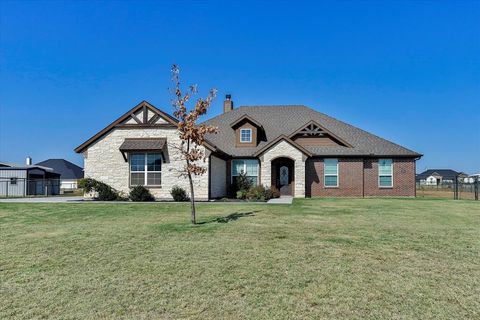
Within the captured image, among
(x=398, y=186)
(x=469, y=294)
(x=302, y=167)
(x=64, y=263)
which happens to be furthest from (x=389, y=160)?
(x=64, y=263)

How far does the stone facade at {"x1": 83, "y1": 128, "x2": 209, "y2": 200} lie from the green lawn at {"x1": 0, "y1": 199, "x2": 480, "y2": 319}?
10608mm

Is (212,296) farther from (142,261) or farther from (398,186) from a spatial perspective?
(398,186)

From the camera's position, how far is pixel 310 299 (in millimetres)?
4875

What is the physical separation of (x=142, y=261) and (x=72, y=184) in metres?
55.9

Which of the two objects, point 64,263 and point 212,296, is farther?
point 64,263

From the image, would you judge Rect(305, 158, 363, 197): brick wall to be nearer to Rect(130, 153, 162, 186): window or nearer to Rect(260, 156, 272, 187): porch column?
Rect(260, 156, 272, 187): porch column

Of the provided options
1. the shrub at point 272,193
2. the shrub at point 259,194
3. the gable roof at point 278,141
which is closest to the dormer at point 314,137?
the gable roof at point 278,141

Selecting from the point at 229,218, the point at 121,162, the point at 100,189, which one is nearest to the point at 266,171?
the point at 121,162

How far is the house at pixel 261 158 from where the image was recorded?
21.9 metres

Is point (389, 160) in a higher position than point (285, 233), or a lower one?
higher

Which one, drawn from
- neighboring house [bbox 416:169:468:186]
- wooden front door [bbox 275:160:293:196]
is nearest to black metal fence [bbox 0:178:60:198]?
wooden front door [bbox 275:160:293:196]

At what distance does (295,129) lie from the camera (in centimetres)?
2872

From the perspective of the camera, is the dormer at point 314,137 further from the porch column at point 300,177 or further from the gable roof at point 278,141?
the porch column at point 300,177

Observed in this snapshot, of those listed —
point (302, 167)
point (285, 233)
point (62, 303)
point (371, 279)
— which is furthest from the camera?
point (302, 167)
